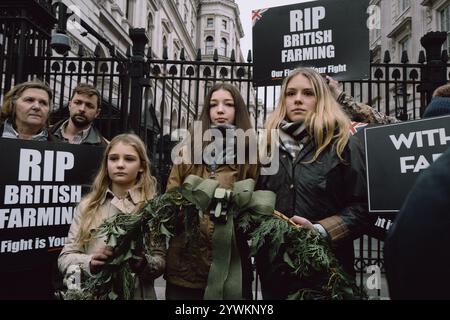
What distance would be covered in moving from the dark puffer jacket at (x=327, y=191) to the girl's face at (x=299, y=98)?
9.1 inches

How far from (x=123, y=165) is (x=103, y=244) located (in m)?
0.52

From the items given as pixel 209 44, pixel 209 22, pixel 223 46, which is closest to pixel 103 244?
pixel 209 44

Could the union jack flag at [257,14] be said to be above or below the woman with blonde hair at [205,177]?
above

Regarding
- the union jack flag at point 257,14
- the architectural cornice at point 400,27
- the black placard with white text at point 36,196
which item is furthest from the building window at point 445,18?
the black placard with white text at point 36,196

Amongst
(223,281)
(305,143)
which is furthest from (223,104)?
(223,281)

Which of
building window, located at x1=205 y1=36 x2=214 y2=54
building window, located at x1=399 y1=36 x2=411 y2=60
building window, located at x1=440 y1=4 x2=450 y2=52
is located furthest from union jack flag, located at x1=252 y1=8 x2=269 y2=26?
building window, located at x1=205 y1=36 x2=214 y2=54

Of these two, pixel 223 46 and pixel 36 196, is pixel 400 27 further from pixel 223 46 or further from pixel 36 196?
pixel 223 46

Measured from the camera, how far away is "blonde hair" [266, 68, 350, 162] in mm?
1987

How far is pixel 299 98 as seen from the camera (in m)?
2.15

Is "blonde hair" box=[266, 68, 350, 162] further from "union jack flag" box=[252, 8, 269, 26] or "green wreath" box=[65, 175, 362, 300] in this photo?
"union jack flag" box=[252, 8, 269, 26]

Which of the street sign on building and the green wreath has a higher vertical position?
the street sign on building

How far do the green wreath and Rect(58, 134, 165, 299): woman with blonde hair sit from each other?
20 cm

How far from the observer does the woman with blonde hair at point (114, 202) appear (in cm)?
185

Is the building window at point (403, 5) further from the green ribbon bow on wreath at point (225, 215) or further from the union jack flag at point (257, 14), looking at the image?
the green ribbon bow on wreath at point (225, 215)
